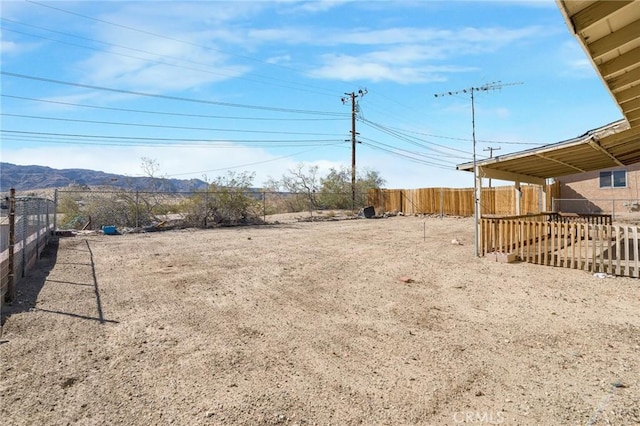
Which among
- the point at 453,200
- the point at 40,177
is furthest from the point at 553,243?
the point at 40,177

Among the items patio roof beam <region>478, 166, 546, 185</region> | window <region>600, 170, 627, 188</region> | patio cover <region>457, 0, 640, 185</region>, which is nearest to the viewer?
patio cover <region>457, 0, 640, 185</region>

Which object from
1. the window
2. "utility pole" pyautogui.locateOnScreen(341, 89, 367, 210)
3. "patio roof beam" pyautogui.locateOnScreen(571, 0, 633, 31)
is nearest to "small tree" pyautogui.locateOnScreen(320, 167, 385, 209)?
"utility pole" pyautogui.locateOnScreen(341, 89, 367, 210)

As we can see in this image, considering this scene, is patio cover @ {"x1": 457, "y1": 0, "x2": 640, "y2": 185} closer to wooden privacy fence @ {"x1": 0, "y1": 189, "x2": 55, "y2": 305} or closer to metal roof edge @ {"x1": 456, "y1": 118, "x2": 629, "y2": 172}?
metal roof edge @ {"x1": 456, "y1": 118, "x2": 629, "y2": 172}

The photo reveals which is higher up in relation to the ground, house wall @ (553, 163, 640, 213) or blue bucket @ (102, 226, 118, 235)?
house wall @ (553, 163, 640, 213)

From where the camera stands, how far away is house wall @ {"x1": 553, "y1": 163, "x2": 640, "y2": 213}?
76.5 feet

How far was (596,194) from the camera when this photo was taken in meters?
25.2

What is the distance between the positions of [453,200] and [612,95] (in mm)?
24385

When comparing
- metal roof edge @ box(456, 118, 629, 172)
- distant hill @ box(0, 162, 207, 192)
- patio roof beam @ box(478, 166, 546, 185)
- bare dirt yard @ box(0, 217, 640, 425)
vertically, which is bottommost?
bare dirt yard @ box(0, 217, 640, 425)

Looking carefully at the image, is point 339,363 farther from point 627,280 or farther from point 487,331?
point 627,280

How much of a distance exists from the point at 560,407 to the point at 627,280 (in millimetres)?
5955

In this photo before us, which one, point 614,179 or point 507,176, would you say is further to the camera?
point 614,179

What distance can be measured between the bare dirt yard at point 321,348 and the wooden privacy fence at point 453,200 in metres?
19.4

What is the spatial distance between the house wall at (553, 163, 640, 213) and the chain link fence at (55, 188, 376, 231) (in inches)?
726

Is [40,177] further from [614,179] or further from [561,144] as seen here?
[614,179]
